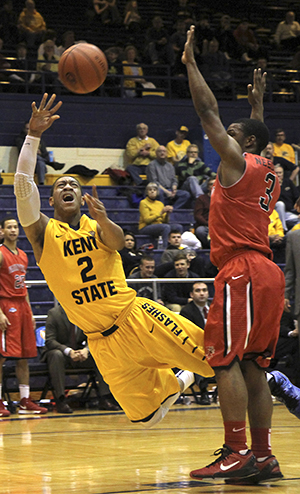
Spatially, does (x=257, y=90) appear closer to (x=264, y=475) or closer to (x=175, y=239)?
(x=264, y=475)

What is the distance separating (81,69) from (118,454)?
132 inches

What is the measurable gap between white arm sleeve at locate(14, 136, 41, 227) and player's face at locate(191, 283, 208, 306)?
5205 mm

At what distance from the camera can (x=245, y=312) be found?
4070 millimetres

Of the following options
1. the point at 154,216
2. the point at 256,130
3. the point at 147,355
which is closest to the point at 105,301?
the point at 147,355

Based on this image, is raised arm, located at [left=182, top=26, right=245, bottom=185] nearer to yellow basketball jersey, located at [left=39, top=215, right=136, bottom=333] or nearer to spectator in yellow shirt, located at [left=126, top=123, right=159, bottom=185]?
yellow basketball jersey, located at [left=39, top=215, right=136, bottom=333]

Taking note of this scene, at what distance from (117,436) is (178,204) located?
8.16 m

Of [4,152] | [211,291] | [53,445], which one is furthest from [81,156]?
[53,445]

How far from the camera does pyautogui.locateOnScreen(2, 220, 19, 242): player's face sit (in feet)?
29.9

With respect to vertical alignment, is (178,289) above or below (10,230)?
below

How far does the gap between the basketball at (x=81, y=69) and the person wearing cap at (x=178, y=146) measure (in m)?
9.10

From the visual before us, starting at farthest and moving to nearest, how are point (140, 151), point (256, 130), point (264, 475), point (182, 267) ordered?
point (140, 151) → point (182, 267) → point (256, 130) → point (264, 475)

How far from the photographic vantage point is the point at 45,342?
923cm

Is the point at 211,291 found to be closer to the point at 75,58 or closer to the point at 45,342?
the point at 45,342

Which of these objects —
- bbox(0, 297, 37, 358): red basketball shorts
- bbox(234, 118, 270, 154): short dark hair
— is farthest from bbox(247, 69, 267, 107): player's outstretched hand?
bbox(0, 297, 37, 358): red basketball shorts
